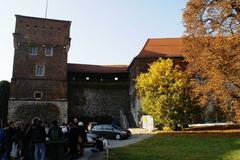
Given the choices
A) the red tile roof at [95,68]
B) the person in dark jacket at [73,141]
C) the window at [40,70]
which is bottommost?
the person in dark jacket at [73,141]

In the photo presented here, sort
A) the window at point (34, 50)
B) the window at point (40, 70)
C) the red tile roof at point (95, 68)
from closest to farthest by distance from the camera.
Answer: the window at point (40, 70), the window at point (34, 50), the red tile roof at point (95, 68)

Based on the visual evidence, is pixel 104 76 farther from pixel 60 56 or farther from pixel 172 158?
pixel 172 158

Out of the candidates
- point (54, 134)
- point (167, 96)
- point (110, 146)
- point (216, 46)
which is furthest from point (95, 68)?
point (54, 134)

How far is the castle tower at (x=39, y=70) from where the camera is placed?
39.0m

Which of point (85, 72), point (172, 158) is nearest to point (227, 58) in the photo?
point (172, 158)

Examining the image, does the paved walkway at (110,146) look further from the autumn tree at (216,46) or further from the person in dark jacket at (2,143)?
the autumn tree at (216,46)

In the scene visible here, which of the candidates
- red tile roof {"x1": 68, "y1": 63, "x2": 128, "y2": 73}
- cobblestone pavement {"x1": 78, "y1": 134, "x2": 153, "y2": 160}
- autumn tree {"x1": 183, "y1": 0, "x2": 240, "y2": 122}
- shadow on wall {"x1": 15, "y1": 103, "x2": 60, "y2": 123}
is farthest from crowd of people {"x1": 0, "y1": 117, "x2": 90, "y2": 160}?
red tile roof {"x1": 68, "y1": 63, "x2": 128, "y2": 73}

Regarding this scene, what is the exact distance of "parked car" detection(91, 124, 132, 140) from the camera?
1061 inches

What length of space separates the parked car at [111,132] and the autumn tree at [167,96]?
13.7 ft

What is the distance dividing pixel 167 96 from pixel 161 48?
13.0m

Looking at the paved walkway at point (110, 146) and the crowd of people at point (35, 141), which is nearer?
the crowd of people at point (35, 141)

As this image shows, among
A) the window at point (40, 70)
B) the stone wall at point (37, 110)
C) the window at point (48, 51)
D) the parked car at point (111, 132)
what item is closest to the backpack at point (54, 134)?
the parked car at point (111, 132)

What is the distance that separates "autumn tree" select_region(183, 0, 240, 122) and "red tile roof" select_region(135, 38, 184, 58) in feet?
52.8

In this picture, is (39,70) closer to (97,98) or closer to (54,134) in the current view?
(97,98)
